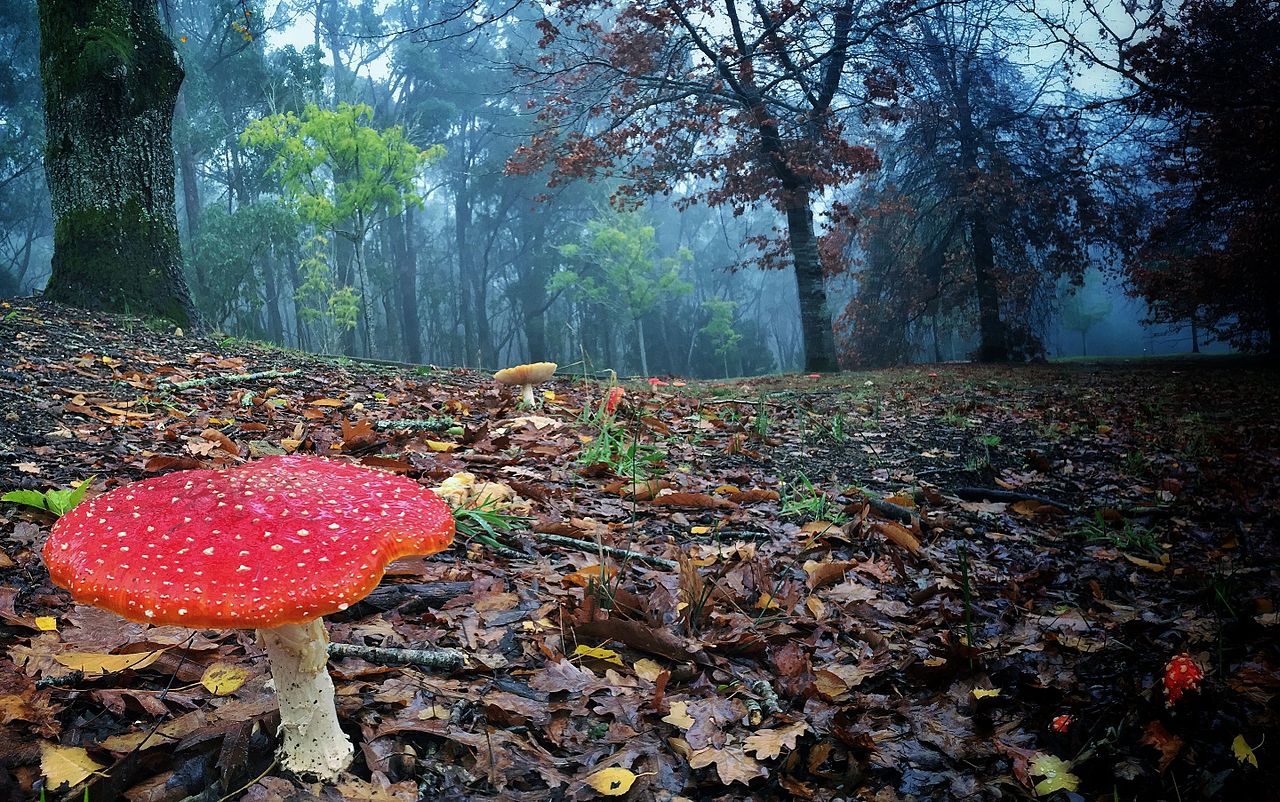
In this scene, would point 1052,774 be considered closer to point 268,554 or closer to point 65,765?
point 268,554

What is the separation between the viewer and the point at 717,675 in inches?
81.0

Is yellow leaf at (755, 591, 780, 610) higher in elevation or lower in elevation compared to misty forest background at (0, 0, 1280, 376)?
lower

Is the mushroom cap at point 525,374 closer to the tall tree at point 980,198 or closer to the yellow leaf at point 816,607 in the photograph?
the yellow leaf at point 816,607

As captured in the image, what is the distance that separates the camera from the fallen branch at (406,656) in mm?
1830

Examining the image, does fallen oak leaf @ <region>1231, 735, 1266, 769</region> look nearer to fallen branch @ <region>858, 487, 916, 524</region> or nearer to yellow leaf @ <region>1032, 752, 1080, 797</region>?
yellow leaf @ <region>1032, 752, 1080, 797</region>

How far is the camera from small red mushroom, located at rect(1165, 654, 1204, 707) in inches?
69.7

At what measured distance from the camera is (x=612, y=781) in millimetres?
1555

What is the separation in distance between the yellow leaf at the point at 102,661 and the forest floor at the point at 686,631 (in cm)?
2

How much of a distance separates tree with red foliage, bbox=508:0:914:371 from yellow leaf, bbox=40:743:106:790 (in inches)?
485

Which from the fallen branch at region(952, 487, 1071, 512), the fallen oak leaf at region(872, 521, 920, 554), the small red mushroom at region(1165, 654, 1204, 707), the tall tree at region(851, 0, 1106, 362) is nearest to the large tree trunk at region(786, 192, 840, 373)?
the tall tree at region(851, 0, 1106, 362)

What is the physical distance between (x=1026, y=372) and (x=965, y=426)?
28.7ft

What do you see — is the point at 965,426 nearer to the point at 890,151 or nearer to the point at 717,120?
the point at 717,120

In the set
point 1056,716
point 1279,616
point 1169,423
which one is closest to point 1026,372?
point 1169,423

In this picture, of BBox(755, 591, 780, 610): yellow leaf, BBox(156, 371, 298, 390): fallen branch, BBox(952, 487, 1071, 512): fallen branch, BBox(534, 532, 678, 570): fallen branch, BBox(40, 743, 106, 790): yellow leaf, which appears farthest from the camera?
BBox(156, 371, 298, 390): fallen branch
